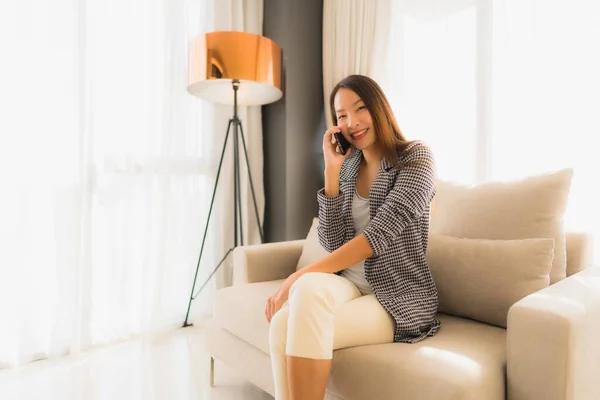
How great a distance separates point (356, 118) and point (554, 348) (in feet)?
2.80

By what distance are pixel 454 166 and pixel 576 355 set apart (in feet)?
4.64

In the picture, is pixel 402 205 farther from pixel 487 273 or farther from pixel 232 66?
pixel 232 66

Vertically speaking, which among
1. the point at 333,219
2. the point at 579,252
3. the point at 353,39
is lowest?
the point at 579,252

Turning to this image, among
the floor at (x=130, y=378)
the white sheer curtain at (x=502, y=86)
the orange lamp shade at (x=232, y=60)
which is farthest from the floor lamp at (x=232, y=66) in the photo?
the white sheer curtain at (x=502, y=86)

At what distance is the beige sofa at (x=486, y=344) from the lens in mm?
883

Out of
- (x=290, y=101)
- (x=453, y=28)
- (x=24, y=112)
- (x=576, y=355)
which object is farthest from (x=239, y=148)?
(x=576, y=355)

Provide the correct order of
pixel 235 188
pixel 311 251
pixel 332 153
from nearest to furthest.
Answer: pixel 332 153, pixel 311 251, pixel 235 188

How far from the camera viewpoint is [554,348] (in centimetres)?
87

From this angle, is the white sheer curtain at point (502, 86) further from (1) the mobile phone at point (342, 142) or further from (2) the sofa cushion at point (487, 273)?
(1) the mobile phone at point (342, 142)

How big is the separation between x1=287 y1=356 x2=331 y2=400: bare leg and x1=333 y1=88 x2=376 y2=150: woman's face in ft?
2.39

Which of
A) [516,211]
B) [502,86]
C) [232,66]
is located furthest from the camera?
[232,66]

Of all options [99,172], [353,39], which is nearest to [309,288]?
[99,172]

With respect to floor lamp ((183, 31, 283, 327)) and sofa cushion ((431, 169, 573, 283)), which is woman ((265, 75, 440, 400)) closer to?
sofa cushion ((431, 169, 573, 283))

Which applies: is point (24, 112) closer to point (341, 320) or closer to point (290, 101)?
point (290, 101)
